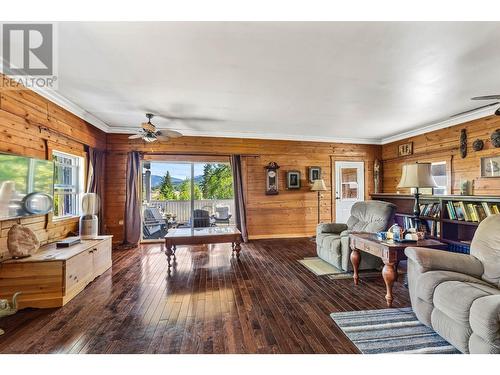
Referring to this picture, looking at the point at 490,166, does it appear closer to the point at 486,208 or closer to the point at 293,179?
the point at 486,208

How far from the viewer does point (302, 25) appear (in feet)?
6.57

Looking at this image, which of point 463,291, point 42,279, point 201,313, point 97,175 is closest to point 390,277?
point 463,291

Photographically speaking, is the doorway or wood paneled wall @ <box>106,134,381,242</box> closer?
wood paneled wall @ <box>106,134,381,242</box>

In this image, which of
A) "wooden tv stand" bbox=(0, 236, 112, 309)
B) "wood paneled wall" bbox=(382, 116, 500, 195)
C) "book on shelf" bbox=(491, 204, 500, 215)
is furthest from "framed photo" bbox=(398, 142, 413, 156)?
"wooden tv stand" bbox=(0, 236, 112, 309)

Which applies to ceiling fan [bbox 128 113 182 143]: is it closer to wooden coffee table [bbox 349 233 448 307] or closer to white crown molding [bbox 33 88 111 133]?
white crown molding [bbox 33 88 111 133]

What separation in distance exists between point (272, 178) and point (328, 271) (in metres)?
2.93

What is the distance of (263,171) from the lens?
6.12 m

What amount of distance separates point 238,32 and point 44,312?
10.7 feet

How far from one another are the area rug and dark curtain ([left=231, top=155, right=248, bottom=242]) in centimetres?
195

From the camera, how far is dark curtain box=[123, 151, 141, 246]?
17.5ft

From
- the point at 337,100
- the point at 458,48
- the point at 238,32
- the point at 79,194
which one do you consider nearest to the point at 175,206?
the point at 79,194

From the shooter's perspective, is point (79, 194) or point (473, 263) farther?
point (79, 194)

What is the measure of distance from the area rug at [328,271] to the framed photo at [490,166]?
2.69 meters
